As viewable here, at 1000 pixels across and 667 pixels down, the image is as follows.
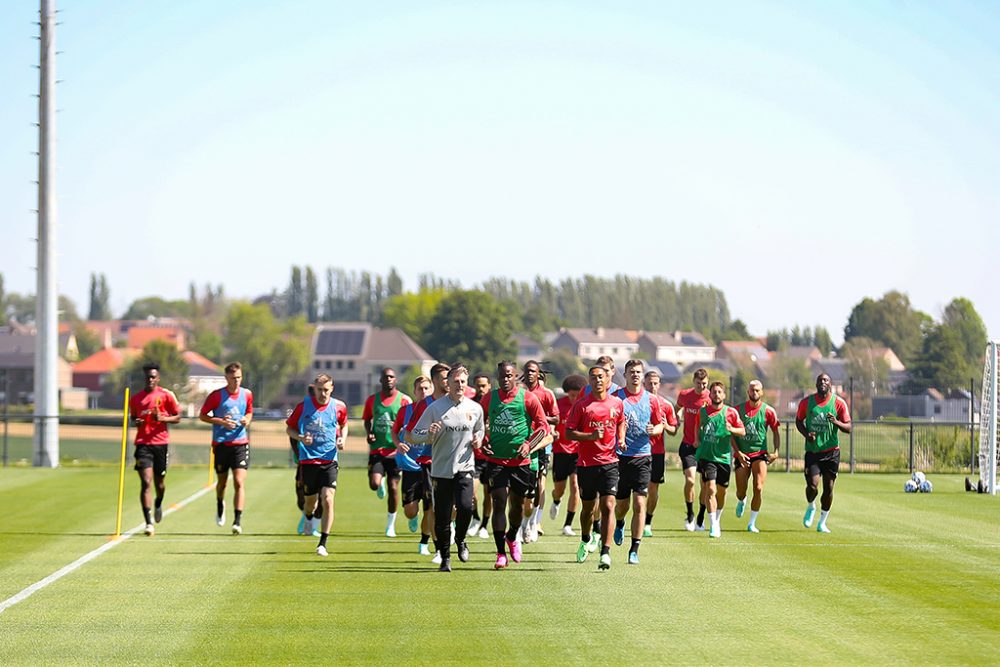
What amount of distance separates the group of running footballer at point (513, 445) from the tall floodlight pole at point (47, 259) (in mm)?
19936

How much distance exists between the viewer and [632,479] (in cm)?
1655

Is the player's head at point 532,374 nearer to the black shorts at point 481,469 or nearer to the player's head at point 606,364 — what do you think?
the black shorts at point 481,469

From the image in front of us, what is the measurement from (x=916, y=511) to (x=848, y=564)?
8.70 metres

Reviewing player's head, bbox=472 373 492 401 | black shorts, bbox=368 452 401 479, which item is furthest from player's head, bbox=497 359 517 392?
black shorts, bbox=368 452 401 479

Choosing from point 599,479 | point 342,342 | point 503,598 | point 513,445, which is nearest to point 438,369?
point 513,445

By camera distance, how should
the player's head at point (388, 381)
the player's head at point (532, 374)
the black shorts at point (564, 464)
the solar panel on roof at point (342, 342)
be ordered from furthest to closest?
1. the solar panel on roof at point (342, 342)
2. the black shorts at point (564, 464)
3. the player's head at point (388, 381)
4. the player's head at point (532, 374)

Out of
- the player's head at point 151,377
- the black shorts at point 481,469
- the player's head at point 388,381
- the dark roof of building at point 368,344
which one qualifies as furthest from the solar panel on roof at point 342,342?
the black shorts at point 481,469

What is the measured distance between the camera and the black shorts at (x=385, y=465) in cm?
1919

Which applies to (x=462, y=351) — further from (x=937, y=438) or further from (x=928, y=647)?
(x=928, y=647)

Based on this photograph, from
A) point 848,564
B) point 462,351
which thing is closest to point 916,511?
point 848,564

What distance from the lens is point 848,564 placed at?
16.2 metres

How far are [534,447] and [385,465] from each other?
407 cm

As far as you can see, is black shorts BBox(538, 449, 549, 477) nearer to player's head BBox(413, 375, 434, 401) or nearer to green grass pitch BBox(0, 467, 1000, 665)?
green grass pitch BBox(0, 467, 1000, 665)

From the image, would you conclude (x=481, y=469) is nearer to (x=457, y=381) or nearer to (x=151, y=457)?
(x=457, y=381)
